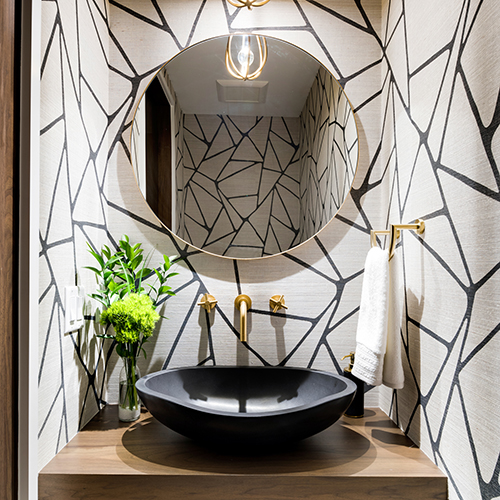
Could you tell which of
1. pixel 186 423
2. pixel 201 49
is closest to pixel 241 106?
pixel 201 49

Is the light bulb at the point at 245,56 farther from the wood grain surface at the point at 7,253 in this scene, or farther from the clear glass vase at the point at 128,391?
the clear glass vase at the point at 128,391

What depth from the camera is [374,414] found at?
137 centimetres

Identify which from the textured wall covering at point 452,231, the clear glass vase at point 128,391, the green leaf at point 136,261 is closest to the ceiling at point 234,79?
the textured wall covering at point 452,231

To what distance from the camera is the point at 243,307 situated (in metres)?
1.38

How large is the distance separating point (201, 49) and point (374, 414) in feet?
A: 4.40

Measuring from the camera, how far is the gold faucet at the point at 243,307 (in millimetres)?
1333

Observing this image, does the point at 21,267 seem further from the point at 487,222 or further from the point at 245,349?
the point at 487,222

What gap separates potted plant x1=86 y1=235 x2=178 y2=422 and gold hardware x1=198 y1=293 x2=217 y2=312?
11 centimetres

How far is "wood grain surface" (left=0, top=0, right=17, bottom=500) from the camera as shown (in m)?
0.90

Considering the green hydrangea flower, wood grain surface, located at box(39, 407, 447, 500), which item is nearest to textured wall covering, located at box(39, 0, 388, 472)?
the green hydrangea flower

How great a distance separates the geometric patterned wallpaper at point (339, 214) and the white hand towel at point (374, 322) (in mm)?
103

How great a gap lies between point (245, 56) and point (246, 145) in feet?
0.99

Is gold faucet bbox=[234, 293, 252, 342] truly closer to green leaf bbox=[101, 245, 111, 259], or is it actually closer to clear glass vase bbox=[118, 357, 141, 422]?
clear glass vase bbox=[118, 357, 141, 422]

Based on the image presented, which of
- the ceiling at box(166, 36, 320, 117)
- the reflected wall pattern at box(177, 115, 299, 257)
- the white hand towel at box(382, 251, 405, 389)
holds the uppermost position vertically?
the ceiling at box(166, 36, 320, 117)
